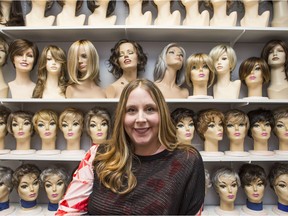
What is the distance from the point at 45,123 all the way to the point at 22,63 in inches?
17.5

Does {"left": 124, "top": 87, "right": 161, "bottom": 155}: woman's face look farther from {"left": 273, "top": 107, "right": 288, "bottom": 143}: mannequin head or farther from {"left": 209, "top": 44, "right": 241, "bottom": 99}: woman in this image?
{"left": 273, "top": 107, "right": 288, "bottom": 143}: mannequin head

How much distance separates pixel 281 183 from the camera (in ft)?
5.19

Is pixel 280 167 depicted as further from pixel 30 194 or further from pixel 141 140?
pixel 30 194

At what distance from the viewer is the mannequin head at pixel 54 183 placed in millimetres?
1574

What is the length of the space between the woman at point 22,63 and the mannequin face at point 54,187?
59cm

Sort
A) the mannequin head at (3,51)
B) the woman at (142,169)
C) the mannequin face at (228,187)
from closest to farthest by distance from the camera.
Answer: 1. the woman at (142,169)
2. the mannequin face at (228,187)
3. the mannequin head at (3,51)

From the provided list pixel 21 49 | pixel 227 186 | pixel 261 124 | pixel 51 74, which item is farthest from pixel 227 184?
pixel 21 49

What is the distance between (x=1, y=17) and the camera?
5.69ft

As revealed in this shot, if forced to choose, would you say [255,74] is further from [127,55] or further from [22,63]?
[22,63]

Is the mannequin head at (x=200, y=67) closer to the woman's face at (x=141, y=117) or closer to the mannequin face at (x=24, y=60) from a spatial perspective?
the woman's face at (x=141, y=117)

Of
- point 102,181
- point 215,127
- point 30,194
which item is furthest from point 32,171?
point 215,127

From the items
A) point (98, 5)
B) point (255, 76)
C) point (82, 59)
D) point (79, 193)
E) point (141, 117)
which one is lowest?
point (79, 193)

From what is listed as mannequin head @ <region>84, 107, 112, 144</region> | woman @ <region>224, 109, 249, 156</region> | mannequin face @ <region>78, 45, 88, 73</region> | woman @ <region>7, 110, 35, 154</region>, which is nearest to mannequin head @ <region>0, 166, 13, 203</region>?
woman @ <region>7, 110, 35, 154</region>

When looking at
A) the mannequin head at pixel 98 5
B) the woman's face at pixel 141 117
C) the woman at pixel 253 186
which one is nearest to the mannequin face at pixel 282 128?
the woman at pixel 253 186
